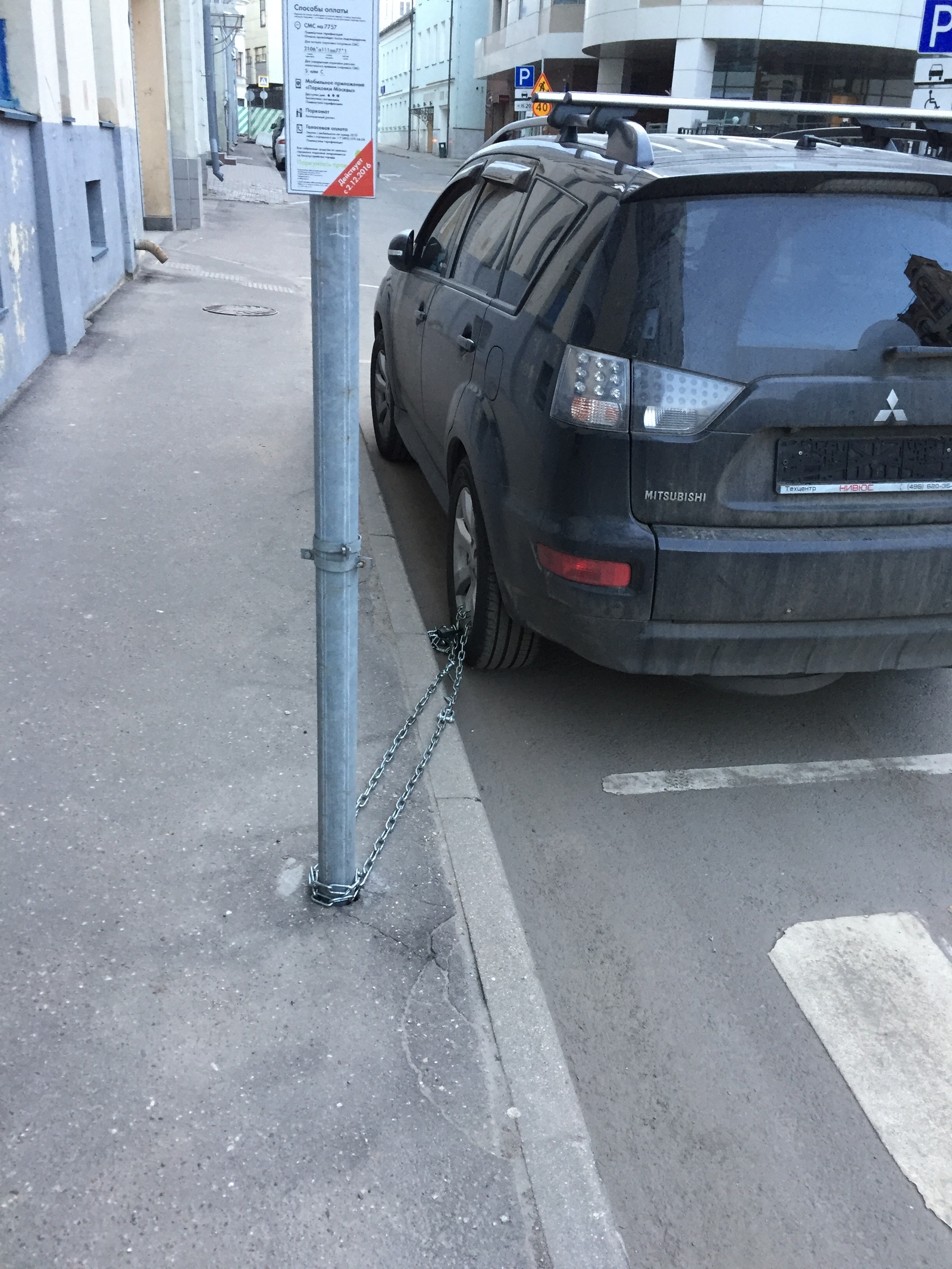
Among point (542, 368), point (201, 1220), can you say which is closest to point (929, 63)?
point (542, 368)

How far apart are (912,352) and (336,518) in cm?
187

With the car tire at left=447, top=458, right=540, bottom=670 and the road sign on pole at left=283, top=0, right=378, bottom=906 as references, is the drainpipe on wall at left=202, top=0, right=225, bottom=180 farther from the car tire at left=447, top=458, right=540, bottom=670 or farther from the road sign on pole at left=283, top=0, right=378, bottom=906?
the road sign on pole at left=283, top=0, right=378, bottom=906

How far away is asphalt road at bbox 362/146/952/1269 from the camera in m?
2.40

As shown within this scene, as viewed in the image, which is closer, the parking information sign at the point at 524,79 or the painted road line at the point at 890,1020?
the painted road line at the point at 890,1020

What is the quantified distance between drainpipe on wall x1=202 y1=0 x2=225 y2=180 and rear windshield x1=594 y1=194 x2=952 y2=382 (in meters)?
27.8

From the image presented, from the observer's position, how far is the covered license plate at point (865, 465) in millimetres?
3389

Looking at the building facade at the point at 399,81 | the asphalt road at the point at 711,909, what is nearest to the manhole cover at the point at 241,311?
the asphalt road at the point at 711,909

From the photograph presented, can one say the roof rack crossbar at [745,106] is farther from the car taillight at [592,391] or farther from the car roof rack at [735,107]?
the car taillight at [592,391]

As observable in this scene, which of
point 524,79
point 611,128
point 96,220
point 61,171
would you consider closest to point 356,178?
point 611,128

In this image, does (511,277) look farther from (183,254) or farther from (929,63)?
(183,254)

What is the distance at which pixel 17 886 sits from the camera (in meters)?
3.09

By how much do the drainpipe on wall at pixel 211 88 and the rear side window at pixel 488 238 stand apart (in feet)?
84.9

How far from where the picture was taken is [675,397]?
3295mm

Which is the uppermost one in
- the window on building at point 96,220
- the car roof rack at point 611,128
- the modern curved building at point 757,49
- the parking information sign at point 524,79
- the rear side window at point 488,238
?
the modern curved building at point 757,49
